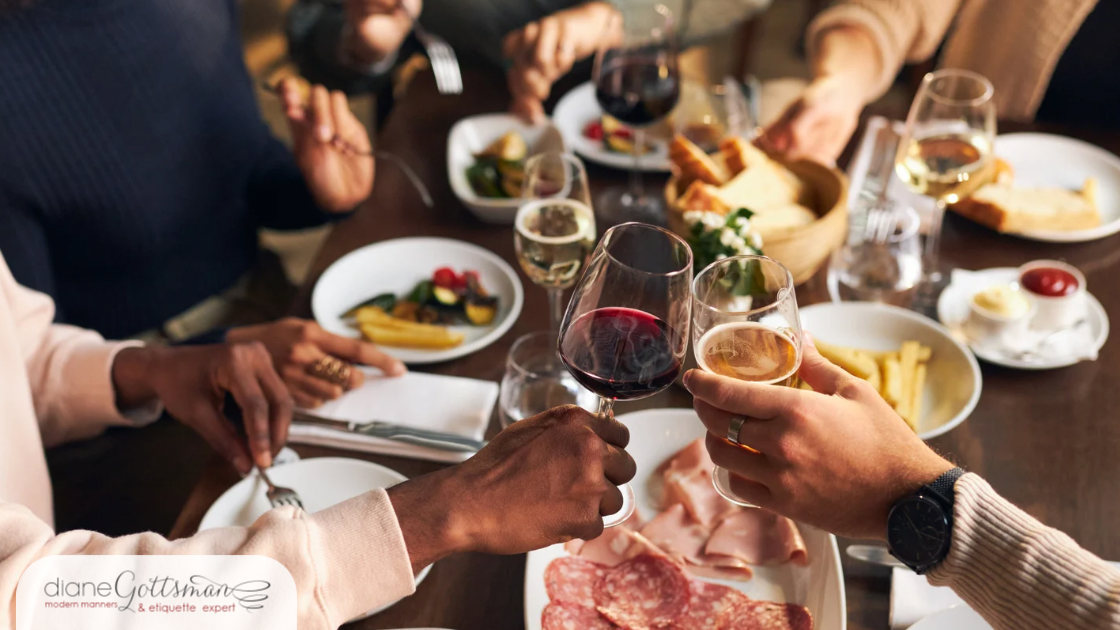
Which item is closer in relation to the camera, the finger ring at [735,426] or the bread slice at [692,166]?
the finger ring at [735,426]

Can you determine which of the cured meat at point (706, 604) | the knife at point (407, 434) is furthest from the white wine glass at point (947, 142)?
the knife at point (407, 434)

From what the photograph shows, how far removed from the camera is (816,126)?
68.2 inches

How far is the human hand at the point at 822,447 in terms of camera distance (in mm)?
827

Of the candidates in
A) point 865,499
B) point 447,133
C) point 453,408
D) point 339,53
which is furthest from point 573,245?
point 339,53

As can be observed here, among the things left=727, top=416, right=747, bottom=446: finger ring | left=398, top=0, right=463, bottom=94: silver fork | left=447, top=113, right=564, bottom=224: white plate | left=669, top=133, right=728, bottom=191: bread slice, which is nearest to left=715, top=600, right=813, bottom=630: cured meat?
left=727, top=416, right=747, bottom=446: finger ring

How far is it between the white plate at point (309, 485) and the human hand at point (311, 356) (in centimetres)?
13

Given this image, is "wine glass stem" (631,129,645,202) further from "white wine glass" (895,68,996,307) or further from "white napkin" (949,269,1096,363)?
"white napkin" (949,269,1096,363)

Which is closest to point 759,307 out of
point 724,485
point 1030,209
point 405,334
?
point 724,485

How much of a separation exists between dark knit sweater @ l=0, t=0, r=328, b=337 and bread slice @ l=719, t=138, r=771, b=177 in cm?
93

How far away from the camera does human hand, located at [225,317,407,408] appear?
1.25 m

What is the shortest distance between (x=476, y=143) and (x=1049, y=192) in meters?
1.08

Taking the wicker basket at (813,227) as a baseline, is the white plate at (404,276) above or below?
below

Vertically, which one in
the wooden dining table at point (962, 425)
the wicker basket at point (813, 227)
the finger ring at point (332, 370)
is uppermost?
the wicker basket at point (813, 227)

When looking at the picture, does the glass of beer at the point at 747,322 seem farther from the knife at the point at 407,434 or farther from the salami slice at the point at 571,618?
the knife at the point at 407,434
